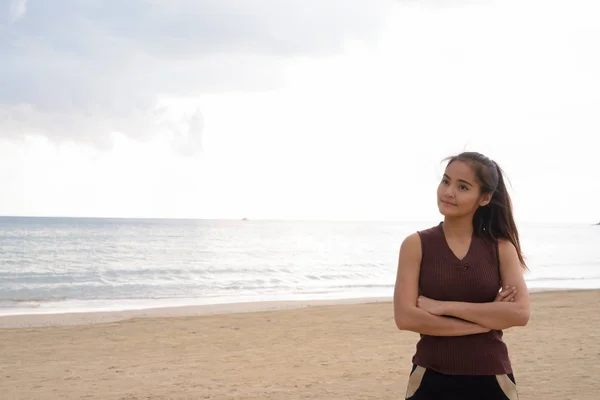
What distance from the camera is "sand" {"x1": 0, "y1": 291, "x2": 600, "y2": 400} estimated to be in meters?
7.48

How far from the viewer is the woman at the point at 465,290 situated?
102 inches

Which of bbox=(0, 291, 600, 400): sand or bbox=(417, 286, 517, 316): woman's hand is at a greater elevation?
bbox=(417, 286, 517, 316): woman's hand

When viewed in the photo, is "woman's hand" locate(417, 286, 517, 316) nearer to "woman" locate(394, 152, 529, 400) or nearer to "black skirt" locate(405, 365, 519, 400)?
"woman" locate(394, 152, 529, 400)

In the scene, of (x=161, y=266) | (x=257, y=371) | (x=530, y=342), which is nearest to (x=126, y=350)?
(x=257, y=371)

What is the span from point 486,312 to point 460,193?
1.66ft

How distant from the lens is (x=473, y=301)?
2.66 metres

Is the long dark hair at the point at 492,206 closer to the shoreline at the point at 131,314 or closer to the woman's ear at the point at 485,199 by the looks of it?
the woman's ear at the point at 485,199

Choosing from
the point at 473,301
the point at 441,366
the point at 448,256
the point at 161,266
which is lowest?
the point at 161,266

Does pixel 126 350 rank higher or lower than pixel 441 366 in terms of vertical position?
lower

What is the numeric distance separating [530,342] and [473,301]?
8.45 meters

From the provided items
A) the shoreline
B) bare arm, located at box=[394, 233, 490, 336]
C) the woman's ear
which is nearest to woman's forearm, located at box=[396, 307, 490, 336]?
bare arm, located at box=[394, 233, 490, 336]

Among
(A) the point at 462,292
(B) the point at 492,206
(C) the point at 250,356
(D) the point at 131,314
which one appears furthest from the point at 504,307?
(D) the point at 131,314

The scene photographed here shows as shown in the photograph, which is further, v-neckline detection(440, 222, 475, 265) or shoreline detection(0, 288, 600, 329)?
shoreline detection(0, 288, 600, 329)

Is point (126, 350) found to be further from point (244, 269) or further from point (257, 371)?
point (244, 269)
